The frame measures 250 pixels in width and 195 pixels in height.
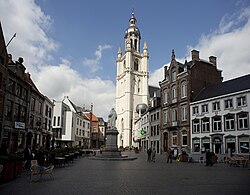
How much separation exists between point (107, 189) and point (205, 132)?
95.6ft

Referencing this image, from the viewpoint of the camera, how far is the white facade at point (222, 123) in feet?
101

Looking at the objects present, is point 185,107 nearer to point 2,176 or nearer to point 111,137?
point 111,137

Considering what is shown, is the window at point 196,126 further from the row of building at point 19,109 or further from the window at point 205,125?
the row of building at point 19,109

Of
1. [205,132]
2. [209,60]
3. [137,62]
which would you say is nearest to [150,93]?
[137,62]

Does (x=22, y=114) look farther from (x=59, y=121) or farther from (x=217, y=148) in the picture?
(x=59, y=121)

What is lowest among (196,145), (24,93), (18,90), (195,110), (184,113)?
(196,145)

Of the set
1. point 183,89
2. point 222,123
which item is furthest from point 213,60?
point 222,123

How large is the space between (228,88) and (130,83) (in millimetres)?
59741

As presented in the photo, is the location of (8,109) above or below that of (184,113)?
below

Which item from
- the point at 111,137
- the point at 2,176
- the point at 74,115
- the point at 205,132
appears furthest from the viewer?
the point at 74,115

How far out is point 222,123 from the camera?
3372 centimetres

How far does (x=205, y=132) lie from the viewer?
3656 centimetres

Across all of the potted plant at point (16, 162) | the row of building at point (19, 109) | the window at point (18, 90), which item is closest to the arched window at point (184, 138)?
the row of building at point (19, 109)

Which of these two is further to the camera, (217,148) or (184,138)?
(184,138)
